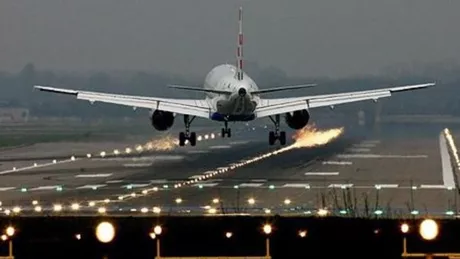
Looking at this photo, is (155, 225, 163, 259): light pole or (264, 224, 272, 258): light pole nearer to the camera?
(155, 225, 163, 259): light pole

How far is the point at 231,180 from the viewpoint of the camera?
63.3m

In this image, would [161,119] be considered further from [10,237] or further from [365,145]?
[10,237]

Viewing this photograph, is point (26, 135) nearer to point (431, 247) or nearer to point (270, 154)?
point (270, 154)

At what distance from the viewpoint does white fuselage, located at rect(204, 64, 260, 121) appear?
7819 centimetres

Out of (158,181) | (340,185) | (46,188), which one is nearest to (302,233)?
(340,185)

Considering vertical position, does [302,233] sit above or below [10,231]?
above

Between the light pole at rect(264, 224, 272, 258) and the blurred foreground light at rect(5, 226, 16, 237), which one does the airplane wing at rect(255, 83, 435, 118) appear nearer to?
the light pole at rect(264, 224, 272, 258)

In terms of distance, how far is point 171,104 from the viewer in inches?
3250

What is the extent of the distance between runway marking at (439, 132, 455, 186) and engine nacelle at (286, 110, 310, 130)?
8586mm

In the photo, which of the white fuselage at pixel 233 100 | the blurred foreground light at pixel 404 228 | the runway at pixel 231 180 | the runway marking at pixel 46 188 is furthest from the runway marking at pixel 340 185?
the blurred foreground light at pixel 404 228

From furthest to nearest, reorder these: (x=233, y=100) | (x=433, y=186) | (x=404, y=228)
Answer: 1. (x=233, y=100)
2. (x=433, y=186)
3. (x=404, y=228)

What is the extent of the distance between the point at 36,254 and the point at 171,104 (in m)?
51.8

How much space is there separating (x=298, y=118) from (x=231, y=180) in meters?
21.4

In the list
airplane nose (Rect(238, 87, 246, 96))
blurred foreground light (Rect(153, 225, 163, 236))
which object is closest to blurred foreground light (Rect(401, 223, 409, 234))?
blurred foreground light (Rect(153, 225, 163, 236))
